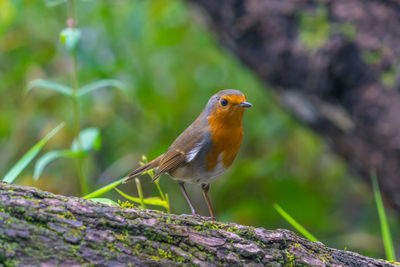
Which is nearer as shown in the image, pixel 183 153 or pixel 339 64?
pixel 183 153

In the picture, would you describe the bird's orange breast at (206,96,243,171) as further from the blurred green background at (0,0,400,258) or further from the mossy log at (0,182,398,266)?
the blurred green background at (0,0,400,258)

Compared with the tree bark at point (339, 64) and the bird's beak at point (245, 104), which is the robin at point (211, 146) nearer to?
the bird's beak at point (245, 104)

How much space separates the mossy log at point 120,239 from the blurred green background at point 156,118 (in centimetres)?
253

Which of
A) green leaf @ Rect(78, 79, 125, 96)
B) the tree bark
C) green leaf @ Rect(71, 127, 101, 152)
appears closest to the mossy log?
green leaf @ Rect(71, 127, 101, 152)

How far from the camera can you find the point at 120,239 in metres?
1.84

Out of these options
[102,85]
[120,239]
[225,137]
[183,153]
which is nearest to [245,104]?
[225,137]

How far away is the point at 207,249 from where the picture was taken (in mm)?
1953

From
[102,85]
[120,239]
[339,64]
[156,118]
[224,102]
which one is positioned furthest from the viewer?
[156,118]

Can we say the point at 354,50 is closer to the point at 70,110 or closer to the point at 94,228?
the point at 70,110

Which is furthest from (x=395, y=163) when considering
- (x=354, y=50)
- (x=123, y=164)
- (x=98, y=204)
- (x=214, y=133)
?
(x=98, y=204)

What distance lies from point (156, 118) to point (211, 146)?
7.96ft

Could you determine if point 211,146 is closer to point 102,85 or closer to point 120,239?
point 102,85

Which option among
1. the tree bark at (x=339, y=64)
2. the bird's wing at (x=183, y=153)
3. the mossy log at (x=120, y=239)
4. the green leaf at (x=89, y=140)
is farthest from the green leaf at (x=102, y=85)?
the tree bark at (x=339, y=64)

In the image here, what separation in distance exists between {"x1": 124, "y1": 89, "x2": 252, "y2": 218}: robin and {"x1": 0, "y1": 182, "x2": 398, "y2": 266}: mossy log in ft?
3.41
